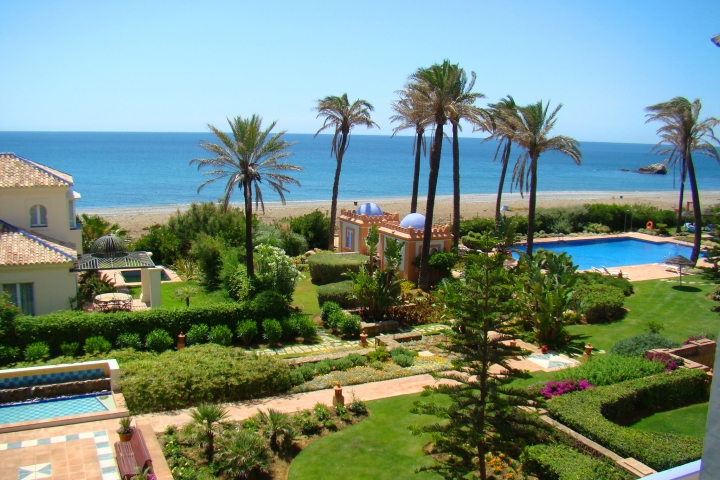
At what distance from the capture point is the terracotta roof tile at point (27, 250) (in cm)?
2047

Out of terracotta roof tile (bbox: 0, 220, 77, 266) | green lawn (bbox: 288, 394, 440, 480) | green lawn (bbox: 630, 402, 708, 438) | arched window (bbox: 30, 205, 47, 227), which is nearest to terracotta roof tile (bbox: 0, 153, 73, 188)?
arched window (bbox: 30, 205, 47, 227)

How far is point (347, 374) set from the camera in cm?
1745

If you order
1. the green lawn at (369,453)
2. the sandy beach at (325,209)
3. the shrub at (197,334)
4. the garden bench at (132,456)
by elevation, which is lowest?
the green lawn at (369,453)

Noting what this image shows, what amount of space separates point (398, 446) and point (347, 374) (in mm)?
4722

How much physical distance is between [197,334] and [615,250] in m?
33.6

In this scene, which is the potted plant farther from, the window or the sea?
the sea

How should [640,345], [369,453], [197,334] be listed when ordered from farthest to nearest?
[197,334], [640,345], [369,453]

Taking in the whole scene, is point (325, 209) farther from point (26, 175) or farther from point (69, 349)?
point (69, 349)

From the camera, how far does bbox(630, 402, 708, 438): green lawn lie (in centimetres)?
1384

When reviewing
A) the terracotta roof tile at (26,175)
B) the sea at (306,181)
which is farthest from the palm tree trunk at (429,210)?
the sea at (306,181)

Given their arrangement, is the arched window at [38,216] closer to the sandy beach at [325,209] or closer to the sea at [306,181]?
the sandy beach at [325,209]

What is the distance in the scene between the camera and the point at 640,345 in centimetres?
1827

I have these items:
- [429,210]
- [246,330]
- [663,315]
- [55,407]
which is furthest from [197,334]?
[663,315]

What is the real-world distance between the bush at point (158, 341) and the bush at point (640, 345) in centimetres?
1473
